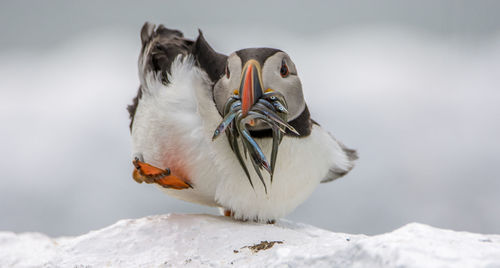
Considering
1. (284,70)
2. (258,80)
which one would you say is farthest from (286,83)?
(258,80)

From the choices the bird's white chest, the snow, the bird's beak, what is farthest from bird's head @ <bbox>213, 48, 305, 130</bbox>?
the snow

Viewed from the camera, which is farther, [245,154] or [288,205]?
[288,205]

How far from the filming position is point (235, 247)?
1.53 metres

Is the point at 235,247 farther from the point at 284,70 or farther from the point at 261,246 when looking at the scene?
the point at 284,70

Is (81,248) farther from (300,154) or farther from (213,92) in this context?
(300,154)

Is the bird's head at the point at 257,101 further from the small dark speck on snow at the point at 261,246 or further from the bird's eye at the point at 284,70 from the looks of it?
the small dark speck on snow at the point at 261,246

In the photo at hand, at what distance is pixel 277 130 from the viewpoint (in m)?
1.52

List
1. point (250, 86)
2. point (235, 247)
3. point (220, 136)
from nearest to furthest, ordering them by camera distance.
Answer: point (250, 86)
point (235, 247)
point (220, 136)

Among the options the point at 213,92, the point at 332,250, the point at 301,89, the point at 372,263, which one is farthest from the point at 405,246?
the point at 213,92

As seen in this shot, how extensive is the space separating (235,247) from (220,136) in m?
0.41

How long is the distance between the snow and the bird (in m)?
0.13

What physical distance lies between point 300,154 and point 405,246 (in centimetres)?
73

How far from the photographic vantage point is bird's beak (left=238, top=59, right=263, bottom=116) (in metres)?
1.40

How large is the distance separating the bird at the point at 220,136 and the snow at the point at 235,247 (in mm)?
129
